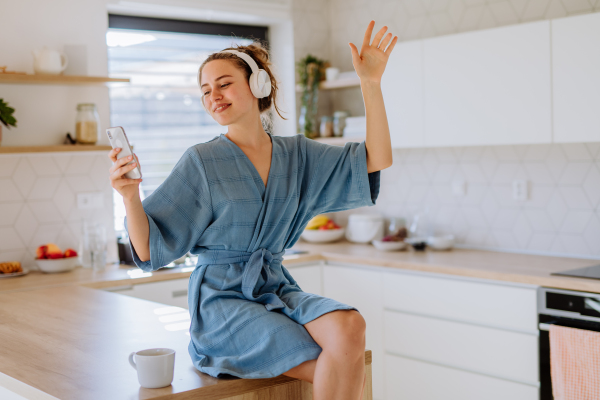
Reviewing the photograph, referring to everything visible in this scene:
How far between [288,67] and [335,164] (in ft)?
9.08

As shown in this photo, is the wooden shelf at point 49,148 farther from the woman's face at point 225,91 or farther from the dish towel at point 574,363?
the dish towel at point 574,363

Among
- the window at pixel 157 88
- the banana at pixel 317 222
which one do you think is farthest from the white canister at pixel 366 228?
the window at pixel 157 88

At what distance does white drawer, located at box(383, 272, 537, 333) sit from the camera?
2.81 m

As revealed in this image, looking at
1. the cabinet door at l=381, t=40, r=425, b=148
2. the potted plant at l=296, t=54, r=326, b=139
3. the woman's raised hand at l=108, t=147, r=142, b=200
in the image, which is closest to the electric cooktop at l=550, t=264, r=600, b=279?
the cabinet door at l=381, t=40, r=425, b=148

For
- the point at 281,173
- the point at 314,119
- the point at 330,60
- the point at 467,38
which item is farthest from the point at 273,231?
the point at 330,60

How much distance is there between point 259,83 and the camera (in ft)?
5.30

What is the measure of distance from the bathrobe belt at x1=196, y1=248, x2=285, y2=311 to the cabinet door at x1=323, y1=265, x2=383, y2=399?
6.10 feet

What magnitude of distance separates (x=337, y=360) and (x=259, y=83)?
713 mm

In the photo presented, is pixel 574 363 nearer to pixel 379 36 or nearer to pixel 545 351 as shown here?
pixel 545 351

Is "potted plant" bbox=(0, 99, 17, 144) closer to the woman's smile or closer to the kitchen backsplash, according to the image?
the woman's smile

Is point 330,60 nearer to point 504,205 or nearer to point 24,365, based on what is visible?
point 504,205

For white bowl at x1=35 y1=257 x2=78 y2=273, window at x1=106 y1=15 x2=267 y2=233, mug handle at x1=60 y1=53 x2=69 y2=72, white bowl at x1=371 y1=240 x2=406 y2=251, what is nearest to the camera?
white bowl at x1=35 y1=257 x2=78 y2=273

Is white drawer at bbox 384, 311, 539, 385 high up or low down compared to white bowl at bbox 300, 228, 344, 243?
down

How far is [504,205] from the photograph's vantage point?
11.5 ft
